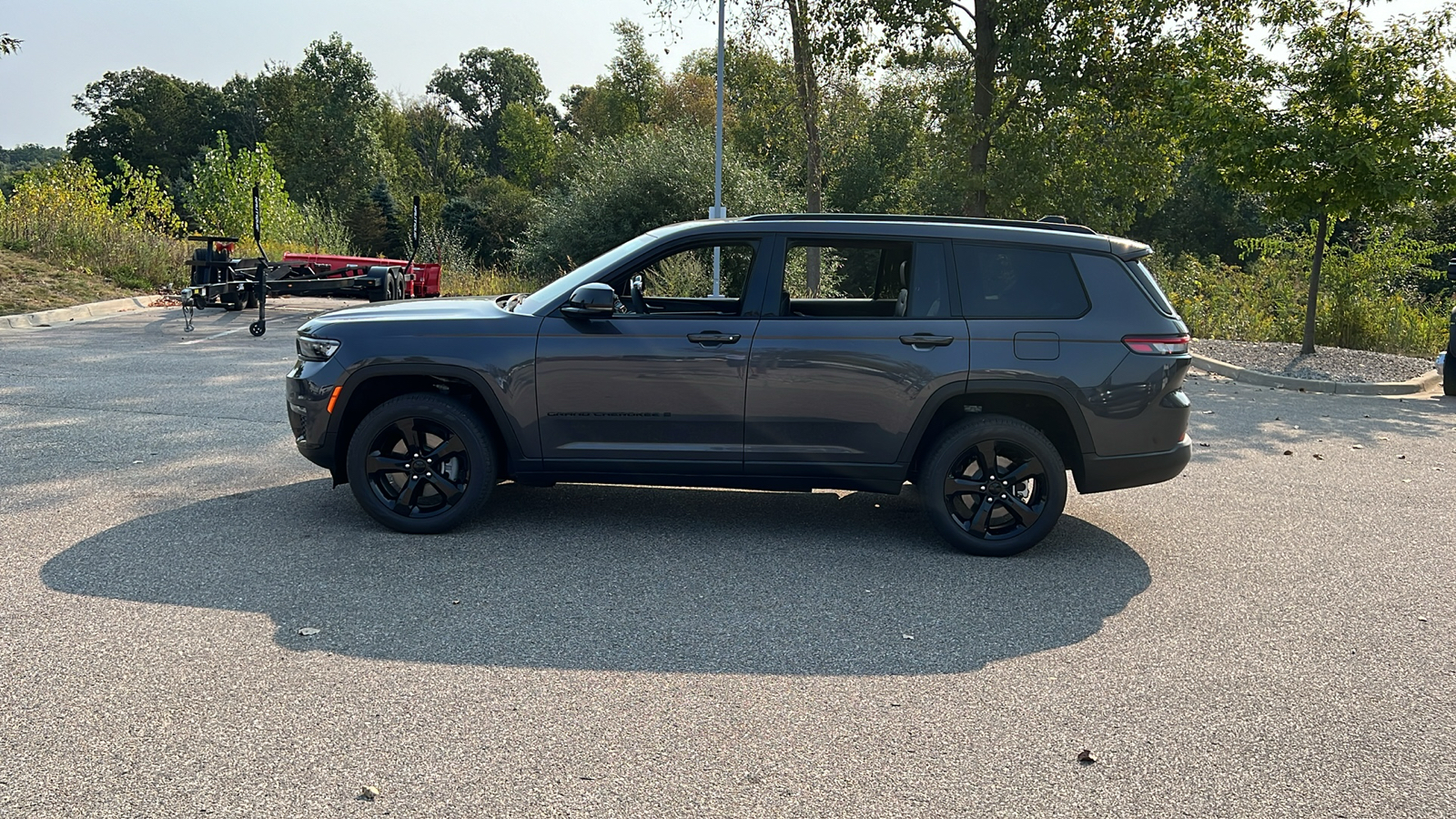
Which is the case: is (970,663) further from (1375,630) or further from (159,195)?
(159,195)

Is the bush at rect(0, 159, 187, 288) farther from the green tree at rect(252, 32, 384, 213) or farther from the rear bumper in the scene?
the green tree at rect(252, 32, 384, 213)

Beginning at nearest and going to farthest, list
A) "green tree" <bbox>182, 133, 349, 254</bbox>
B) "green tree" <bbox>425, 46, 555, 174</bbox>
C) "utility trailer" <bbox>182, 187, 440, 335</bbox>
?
"utility trailer" <bbox>182, 187, 440, 335</bbox>
"green tree" <bbox>182, 133, 349, 254</bbox>
"green tree" <bbox>425, 46, 555, 174</bbox>

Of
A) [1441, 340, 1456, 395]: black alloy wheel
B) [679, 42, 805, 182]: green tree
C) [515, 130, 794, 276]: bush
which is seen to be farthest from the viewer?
[515, 130, 794, 276]: bush

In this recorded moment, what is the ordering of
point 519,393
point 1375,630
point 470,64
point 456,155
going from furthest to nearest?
1. point 470,64
2. point 456,155
3. point 519,393
4. point 1375,630

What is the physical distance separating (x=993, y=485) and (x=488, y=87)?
95376 mm

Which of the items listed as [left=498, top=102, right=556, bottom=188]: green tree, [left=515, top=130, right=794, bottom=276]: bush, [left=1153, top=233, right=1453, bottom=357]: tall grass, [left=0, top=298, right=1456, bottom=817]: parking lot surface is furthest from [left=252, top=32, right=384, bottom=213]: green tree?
[left=0, top=298, right=1456, bottom=817]: parking lot surface

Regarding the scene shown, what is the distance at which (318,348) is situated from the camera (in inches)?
241

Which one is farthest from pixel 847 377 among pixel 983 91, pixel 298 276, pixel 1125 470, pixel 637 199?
pixel 637 199

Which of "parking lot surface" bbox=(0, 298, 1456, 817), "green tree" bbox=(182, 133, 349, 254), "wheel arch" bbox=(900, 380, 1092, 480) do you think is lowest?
"parking lot surface" bbox=(0, 298, 1456, 817)

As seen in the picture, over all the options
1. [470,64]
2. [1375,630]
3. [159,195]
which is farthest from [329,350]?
[470,64]

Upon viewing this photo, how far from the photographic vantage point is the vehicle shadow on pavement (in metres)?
4.58

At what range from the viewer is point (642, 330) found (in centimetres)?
603

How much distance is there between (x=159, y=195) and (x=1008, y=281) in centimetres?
2632

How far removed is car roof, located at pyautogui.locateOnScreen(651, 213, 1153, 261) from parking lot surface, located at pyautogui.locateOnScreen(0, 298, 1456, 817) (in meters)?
1.67
